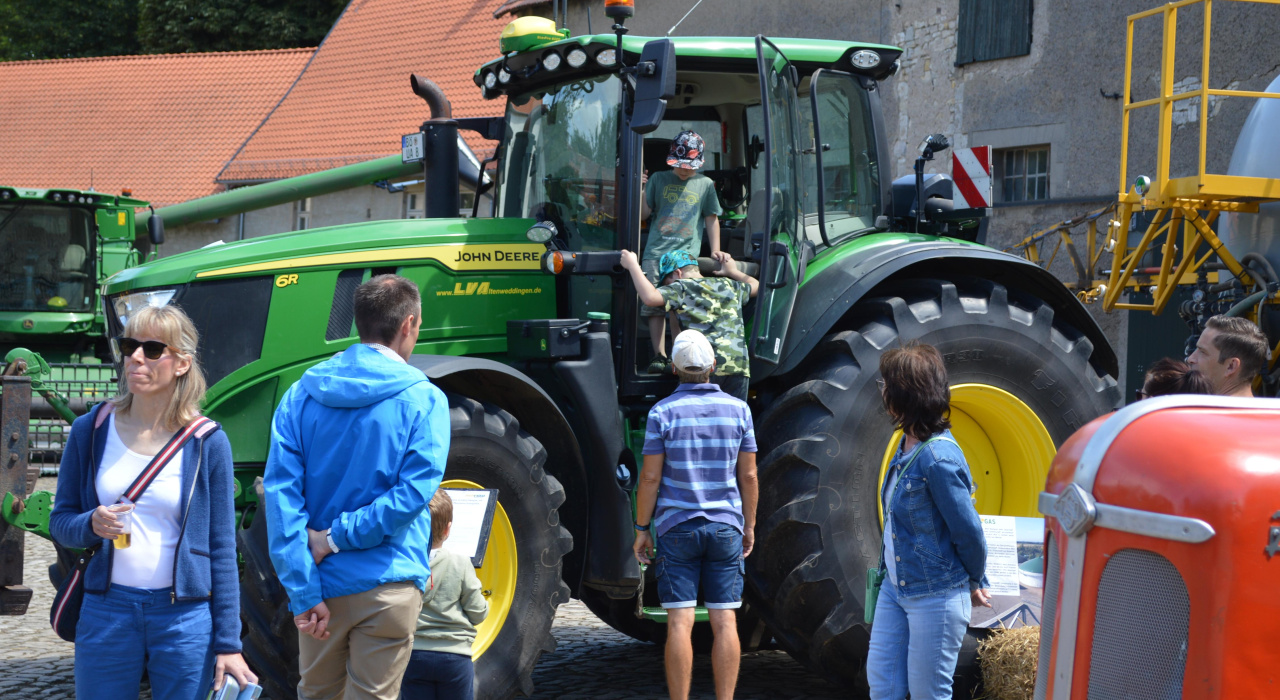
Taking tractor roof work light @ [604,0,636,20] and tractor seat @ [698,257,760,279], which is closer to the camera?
tractor roof work light @ [604,0,636,20]

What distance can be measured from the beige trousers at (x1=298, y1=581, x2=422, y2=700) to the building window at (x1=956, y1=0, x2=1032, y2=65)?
1330 centimetres

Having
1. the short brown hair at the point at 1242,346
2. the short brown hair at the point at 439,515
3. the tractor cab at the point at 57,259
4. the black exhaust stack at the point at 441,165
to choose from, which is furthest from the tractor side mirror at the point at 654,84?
the tractor cab at the point at 57,259

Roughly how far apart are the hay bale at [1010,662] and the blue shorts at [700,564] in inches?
40.7

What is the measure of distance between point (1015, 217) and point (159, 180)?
19063mm

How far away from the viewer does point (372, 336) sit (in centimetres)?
347

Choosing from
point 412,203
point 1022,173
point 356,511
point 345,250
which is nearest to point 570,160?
point 345,250

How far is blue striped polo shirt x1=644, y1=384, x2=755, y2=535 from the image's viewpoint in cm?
473

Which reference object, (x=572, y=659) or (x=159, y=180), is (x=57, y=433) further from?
(x=159, y=180)

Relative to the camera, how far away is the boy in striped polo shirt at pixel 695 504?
473 cm

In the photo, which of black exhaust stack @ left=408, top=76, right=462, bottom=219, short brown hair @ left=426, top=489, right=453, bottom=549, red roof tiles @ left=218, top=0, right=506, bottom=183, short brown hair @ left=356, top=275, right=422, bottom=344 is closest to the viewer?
short brown hair @ left=356, top=275, right=422, bottom=344

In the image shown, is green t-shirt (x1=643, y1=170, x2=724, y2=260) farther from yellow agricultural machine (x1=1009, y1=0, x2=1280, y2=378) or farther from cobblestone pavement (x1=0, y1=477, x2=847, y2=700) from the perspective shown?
yellow agricultural machine (x1=1009, y1=0, x2=1280, y2=378)

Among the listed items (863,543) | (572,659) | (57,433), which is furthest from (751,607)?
(57,433)

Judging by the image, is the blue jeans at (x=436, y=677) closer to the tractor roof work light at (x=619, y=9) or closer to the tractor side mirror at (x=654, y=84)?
the tractor side mirror at (x=654, y=84)

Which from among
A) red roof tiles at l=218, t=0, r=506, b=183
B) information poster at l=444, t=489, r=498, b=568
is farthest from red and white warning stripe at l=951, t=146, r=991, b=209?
red roof tiles at l=218, t=0, r=506, b=183
